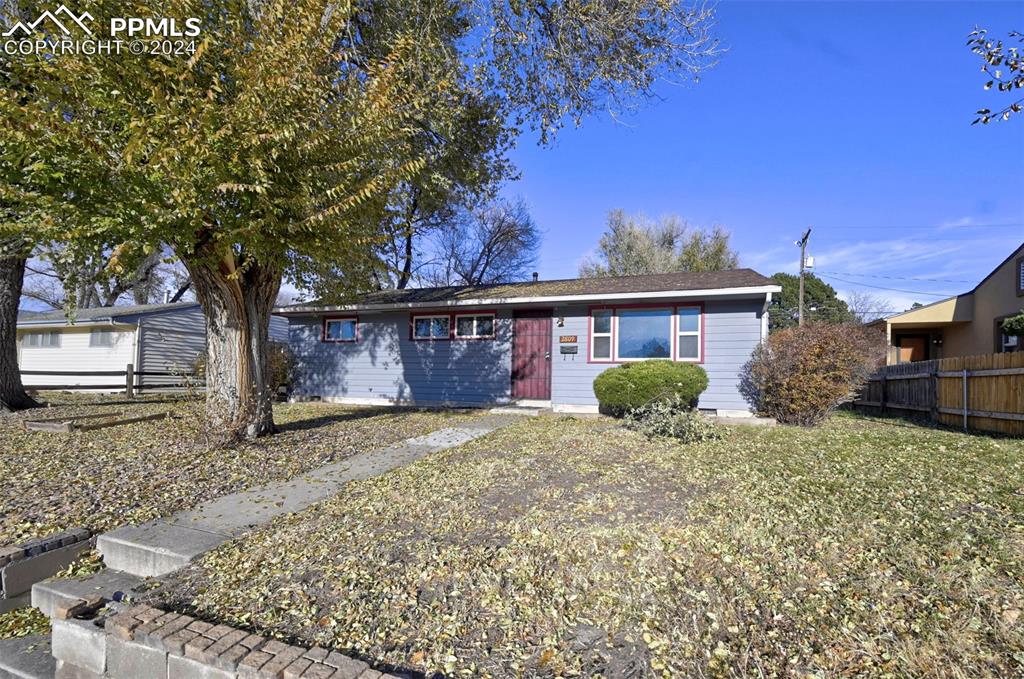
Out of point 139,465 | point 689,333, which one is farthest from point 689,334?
point 139,465

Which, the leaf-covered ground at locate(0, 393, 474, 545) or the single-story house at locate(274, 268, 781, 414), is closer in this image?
the leaf-covered ground at locate(0, 393, 474, 545)

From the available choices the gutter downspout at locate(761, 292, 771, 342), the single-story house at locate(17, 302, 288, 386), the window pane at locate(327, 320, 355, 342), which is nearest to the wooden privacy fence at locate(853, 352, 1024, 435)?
the gutter downspout at locate(761, 292, 771, 342)

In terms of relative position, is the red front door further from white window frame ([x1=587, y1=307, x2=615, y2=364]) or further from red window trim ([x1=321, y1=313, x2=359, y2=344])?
red window trim ([x1=321, y1=313, x2=359, y2=344])

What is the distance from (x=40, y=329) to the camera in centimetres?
1797

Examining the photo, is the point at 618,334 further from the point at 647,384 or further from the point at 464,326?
the point at 464,326

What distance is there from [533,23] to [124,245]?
7.03m

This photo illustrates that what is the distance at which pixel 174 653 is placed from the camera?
2.13 meters

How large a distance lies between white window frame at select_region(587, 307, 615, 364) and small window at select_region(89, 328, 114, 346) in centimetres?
1638

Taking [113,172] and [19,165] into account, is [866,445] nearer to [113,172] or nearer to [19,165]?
[113,172]

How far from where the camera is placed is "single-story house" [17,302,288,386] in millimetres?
16391

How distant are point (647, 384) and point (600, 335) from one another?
6.22 ft

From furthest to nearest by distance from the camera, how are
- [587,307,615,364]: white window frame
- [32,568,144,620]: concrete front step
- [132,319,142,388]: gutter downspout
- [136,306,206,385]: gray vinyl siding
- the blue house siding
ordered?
[136,306,206,385]: gray vinyl siding < [132,319,142,388]: gutter downspout < [587,307,615,364]: white window frame < the blue house siding < [32,568,144,620]: concrete front step

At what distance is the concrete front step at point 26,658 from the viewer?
2.44m

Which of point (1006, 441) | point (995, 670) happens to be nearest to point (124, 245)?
point (995, 670)
